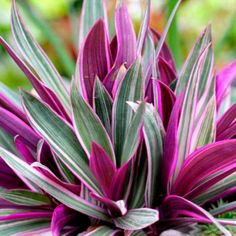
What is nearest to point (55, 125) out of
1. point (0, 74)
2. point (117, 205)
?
point (117, 205)

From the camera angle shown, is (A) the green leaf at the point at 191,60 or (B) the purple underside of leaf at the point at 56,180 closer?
(B) the purple underside of leaf at the point at 56,180

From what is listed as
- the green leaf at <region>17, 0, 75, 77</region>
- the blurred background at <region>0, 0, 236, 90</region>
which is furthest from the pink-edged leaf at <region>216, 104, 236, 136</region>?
the blurred background at <region>0, 0, 236, 90</region>

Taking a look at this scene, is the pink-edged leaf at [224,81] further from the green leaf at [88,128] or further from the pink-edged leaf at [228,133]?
the green leaf at [88,128]

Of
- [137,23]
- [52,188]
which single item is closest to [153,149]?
[52,188]

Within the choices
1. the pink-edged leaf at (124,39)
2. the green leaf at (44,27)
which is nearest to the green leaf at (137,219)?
the pink-edged leaf at (124,39)

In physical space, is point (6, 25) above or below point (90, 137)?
above

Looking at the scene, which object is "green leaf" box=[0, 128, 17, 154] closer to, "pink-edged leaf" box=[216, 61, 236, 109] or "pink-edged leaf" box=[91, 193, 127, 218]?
"pink-edged leaf" box=[91, 193, 127, 218]

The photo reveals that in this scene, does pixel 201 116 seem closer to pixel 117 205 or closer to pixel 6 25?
pixel 117 205
